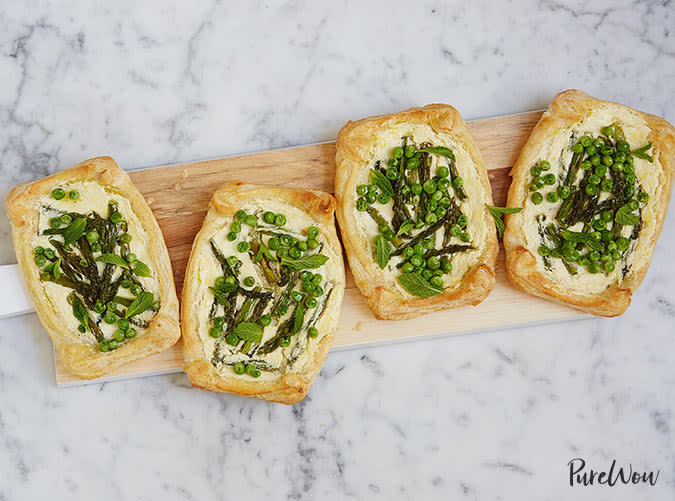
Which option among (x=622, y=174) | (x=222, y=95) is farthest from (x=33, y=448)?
(x=622, y=174)

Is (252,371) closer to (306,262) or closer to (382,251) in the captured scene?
(306,262)

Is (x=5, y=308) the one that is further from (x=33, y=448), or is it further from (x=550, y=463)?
(x=550, y=463)

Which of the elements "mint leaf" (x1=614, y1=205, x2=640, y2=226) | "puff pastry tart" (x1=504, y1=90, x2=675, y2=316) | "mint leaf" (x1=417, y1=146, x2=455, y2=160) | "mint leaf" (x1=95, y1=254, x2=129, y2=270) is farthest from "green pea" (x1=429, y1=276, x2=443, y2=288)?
"mint leaf" (x1=95, y1=254, x2=129, y2=270)

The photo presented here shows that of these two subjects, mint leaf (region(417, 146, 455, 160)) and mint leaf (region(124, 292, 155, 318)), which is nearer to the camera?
mint leaf (region(124, 292, 155, 318))

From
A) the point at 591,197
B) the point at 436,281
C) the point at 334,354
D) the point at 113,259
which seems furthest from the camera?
the point at 334,354

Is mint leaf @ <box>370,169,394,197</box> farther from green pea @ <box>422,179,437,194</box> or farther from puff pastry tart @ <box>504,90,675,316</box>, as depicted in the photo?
puff pastry tart @ <box>504,90,675,316</box>

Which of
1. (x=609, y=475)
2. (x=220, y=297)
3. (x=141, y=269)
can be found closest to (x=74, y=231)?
(x=141, y=269)
